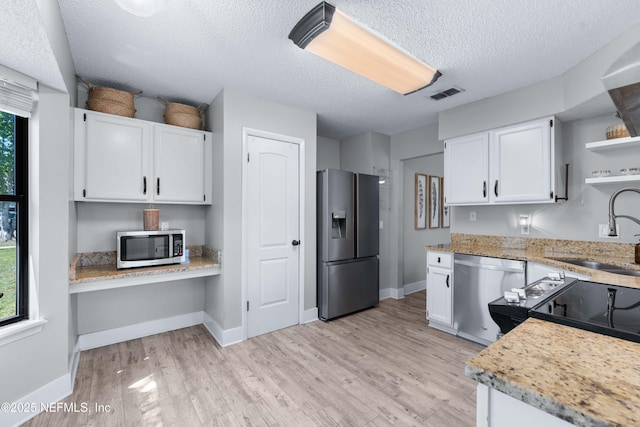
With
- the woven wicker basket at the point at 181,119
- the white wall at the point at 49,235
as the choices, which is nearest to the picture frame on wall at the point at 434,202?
the woven wicker basket at the point at 181,119

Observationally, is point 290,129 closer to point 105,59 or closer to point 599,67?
point 105,59

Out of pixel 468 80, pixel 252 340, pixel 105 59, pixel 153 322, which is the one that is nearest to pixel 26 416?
pixel 153 322

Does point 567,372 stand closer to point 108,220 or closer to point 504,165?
point 504,165

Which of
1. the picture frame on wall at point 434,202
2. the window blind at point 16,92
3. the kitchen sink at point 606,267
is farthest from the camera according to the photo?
the picture frame on wall at point 434,202

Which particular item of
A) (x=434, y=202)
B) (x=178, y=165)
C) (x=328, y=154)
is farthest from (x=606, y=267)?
(x=178, y=165)

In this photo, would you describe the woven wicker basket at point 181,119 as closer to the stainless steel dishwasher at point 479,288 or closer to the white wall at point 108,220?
the white wall at point 108,220

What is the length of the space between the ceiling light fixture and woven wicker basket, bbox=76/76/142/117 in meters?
1.78

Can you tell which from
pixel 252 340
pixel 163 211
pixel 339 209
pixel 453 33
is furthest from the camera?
pixel 339 209

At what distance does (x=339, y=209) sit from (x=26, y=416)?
9.85 ft

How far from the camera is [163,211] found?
10.3ft

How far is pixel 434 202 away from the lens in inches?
203

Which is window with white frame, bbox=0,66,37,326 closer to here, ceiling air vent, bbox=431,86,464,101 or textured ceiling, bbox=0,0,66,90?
textured ceiling, bbox=0,0,66,90

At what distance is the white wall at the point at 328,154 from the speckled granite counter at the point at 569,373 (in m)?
3.94

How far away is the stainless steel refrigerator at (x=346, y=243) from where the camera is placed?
3.46 m
